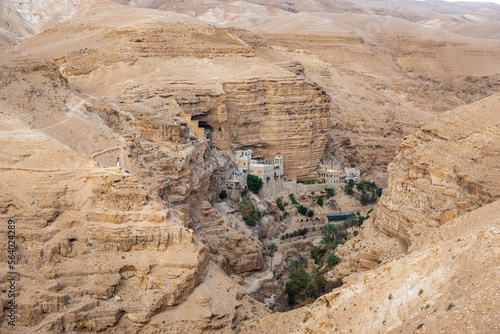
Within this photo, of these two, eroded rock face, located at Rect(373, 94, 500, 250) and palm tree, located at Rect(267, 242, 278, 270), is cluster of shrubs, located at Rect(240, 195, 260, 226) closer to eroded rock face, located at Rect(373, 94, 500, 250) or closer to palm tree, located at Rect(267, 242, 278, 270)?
palm tree, located at Rect(267, 242, 278, 270)

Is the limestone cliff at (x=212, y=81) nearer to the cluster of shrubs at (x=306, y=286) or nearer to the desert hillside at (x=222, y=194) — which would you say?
the desert hillside at (x=222, y=194)

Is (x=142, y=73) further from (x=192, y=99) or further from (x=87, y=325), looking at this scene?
(x=87, y=325)

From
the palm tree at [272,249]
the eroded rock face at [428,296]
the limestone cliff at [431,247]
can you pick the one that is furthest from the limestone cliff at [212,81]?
the eroded rock face at [428,296]

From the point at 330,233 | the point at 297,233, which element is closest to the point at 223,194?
the point at 297,233

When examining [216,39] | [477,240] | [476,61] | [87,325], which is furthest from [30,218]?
[476,61]

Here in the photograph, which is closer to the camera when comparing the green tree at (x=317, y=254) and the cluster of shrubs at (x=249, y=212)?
the green tree at (x=317, y=254)

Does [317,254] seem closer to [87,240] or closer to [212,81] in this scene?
[212,81]

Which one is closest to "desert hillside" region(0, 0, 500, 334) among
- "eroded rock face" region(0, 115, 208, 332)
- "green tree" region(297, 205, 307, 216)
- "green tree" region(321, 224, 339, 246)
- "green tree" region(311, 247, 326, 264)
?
"eroded rock face" region(0, 115, 208, 332)
